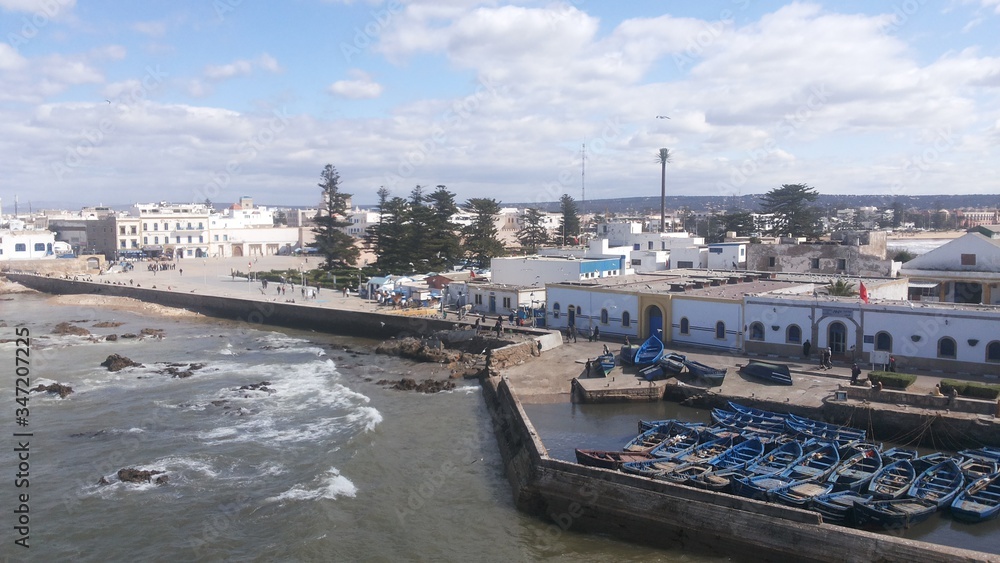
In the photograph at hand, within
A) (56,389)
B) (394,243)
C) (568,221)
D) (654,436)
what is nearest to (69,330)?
(56,389)

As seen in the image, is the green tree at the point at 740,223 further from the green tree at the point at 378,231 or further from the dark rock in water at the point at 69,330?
the dark rock in water at the point at 69,330

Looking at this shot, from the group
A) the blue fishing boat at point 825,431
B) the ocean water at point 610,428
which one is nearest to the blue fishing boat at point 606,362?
the ocean water at point 610,428

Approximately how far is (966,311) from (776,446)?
8950 mm

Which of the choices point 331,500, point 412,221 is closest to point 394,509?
point 331,500

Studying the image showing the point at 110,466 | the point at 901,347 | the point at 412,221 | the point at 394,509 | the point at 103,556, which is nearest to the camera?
the point at 103,556

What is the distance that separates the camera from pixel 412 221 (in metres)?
52.2

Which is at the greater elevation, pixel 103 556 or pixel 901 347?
pixel 901 347

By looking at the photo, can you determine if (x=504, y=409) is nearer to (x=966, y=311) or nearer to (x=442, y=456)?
(x=442, y=456)

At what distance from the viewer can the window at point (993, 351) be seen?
20.3 metres

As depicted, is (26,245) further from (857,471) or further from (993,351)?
(993,351)

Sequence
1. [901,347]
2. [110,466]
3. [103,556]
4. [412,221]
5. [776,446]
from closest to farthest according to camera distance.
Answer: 1. [103,556]
2. [776,446]
3. [110,466]
4. [901,347]
5. [412,221]

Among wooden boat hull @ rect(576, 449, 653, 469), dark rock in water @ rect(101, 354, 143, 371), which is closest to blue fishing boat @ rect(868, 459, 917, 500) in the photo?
wooden boat hull @ rect(576, 449, 653, 469)

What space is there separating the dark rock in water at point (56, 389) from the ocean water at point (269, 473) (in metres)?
0.31

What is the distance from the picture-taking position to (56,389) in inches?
958
